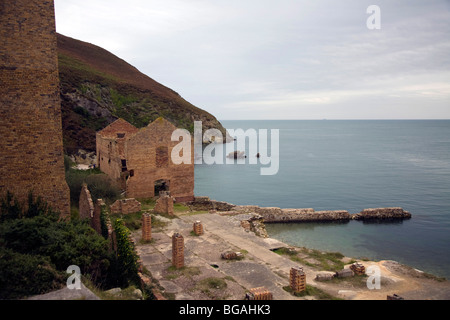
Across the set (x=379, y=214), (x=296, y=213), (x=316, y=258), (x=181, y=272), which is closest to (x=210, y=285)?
(x=181, y=272)

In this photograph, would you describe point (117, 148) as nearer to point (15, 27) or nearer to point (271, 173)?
point (15, 27)

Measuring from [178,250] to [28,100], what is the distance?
26.4ft

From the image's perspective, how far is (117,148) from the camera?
27953 millimetres

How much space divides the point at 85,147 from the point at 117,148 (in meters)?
28.4

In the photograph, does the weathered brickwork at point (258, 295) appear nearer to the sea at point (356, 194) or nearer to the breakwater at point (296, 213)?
the sea at point (356, 194)

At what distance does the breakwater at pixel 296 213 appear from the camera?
102 feet

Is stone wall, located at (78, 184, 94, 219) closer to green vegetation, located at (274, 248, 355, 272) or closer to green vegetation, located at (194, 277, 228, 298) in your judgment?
green vegetation, located at (194, 277, 228, 298)

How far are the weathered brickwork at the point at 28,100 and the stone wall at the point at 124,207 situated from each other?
721 cm

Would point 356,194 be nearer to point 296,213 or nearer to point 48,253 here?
point 296,213

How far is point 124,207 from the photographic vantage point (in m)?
21.1

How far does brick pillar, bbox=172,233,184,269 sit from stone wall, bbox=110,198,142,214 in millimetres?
8191
